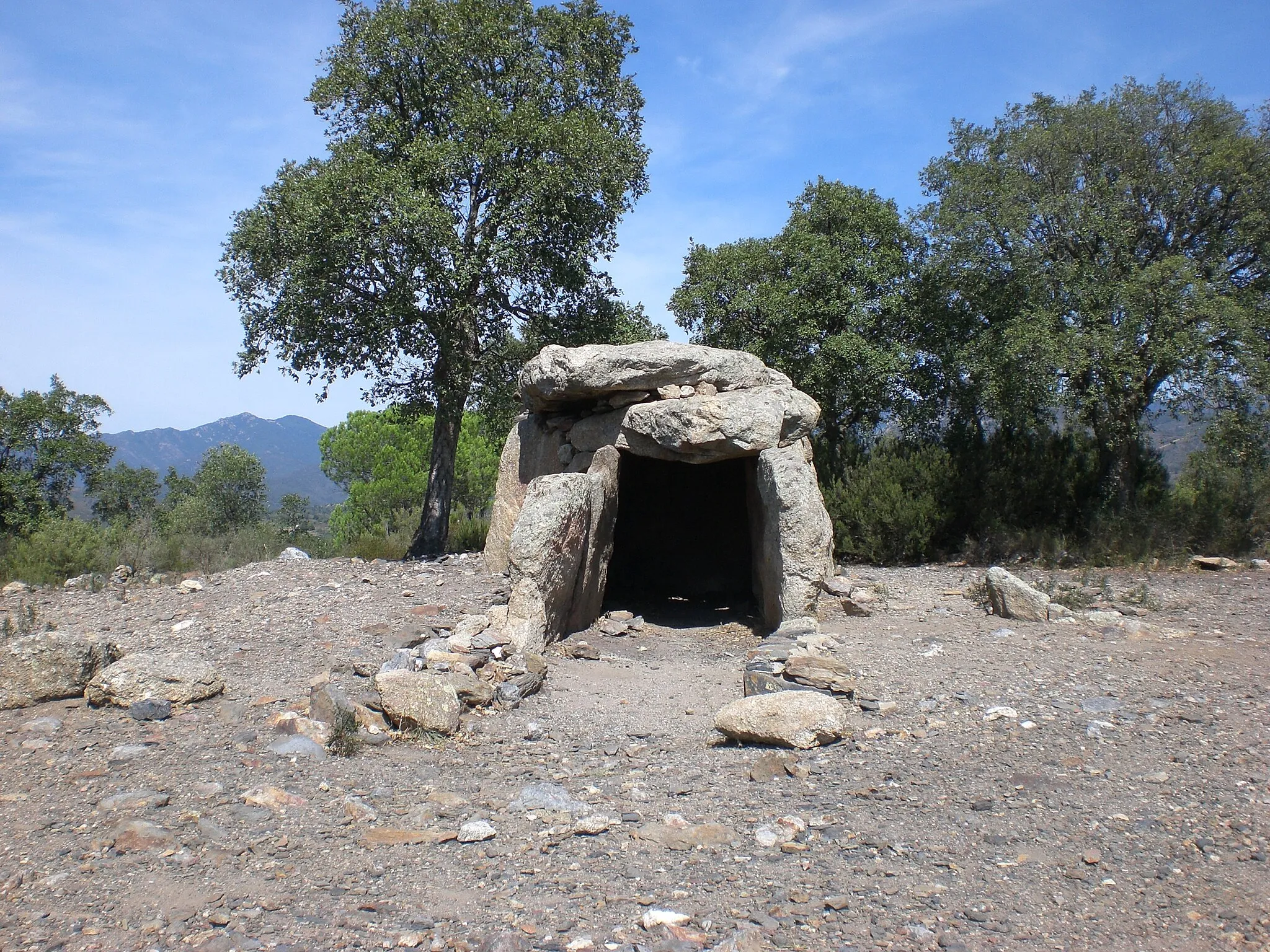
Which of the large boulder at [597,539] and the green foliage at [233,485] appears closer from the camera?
the large boulder at [597,539]

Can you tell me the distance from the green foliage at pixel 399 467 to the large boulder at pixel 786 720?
21508mm

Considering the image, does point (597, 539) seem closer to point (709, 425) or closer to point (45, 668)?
point (709, 425)

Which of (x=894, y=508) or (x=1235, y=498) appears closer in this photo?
(x=1235, y=498)

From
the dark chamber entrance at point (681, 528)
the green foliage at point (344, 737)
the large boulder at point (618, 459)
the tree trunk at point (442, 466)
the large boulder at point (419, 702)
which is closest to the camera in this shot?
the green foliage at point (344, 737)

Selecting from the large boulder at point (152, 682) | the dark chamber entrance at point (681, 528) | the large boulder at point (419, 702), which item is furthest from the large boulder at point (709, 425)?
the large boulder at point (152, 682)

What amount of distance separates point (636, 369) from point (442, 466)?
487 cm

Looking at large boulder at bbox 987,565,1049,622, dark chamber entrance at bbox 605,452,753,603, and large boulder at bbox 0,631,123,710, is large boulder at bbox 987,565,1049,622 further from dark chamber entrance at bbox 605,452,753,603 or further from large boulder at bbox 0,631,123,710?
large boulder at bbox 0,631,123,710

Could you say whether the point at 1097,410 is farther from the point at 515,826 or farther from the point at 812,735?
the point at 515,826

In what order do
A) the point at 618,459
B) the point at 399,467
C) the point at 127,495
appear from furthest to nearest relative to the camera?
the point at 127,495 < the point at 399,467 < the point at 618,459

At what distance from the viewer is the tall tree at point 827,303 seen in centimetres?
1346

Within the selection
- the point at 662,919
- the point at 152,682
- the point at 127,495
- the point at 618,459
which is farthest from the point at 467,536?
the point at 127,495

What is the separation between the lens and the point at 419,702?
536cm

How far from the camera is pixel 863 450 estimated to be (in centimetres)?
1377

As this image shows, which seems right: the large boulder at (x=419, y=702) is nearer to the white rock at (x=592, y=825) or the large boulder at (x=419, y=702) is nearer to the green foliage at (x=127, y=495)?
the white rock at (x=592, y=825)
